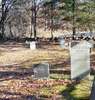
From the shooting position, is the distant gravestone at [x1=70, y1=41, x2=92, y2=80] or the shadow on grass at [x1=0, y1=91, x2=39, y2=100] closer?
the shadow on grass at [x1=0, y1=91, x2=39, y2=100]

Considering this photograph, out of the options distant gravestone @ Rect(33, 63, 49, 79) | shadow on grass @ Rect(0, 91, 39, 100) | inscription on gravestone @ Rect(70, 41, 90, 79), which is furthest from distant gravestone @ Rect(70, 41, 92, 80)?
shadow on grass @ Rect(0, 91, 39, 100)

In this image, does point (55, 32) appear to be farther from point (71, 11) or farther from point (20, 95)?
point (20, 95)

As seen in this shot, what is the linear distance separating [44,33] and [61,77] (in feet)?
156

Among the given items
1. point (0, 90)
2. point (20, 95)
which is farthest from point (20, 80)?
point (20, 95)

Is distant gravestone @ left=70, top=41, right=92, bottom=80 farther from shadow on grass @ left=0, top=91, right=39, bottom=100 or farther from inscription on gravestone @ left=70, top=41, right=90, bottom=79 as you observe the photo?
shadow on grass @ left=0, top=91, right=39, bottom=100

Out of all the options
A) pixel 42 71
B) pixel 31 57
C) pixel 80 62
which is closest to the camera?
pixel 80 62

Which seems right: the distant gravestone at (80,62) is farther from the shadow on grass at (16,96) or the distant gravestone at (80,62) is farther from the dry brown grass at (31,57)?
the dry brown grass at (31,57)

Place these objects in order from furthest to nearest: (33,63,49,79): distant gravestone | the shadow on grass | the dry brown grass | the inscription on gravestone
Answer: the dry brown grass → (33,63,49,79): distant gravestone → the inscription on gravestone → the shadow on grass

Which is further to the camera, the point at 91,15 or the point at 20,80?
the point at 91,15

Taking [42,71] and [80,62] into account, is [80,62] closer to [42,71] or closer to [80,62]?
[80,62]

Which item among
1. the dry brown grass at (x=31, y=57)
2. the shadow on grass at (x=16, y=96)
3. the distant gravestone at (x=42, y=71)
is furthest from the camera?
the dry brown grass at (x=31, y=57)

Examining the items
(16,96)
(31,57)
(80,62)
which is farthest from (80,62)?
(31,57)

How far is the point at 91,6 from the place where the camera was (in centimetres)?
4206

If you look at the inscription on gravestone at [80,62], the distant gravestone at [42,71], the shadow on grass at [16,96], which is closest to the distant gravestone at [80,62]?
the inscription on gravestone at [80,62]
